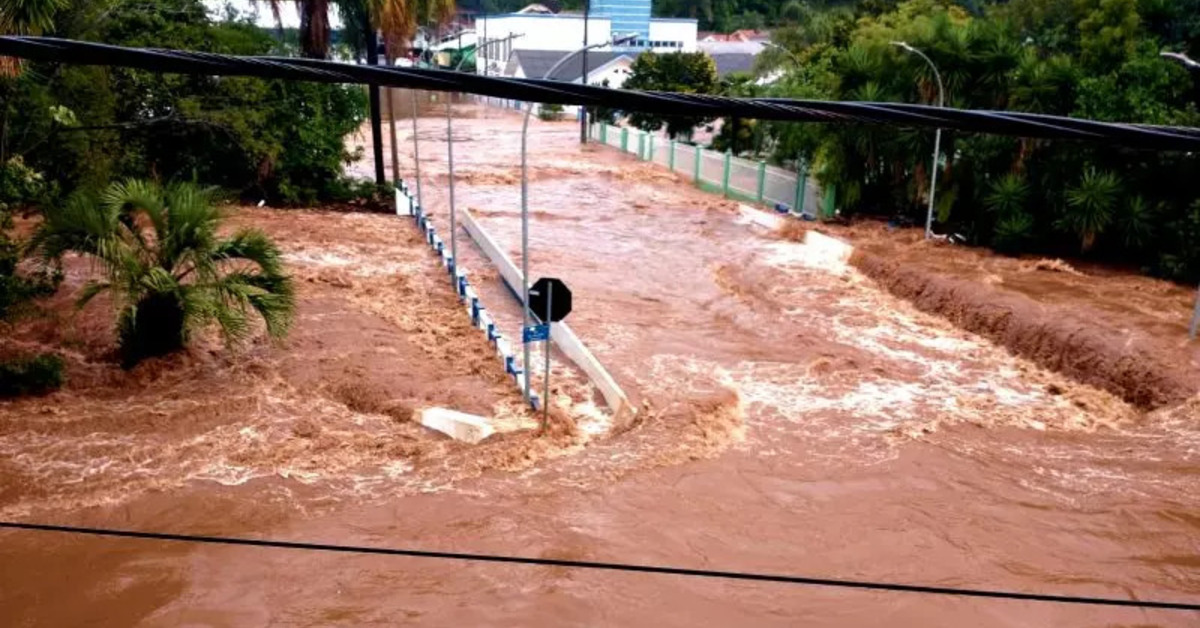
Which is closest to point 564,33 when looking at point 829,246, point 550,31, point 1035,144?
point 550,31

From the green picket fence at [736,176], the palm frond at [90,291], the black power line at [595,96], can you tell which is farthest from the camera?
the green picket fence at [736,176]

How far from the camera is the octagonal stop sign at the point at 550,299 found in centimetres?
996

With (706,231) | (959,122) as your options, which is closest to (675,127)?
(706,231)

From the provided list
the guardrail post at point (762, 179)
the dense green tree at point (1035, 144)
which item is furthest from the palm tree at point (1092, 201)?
the guardrail post at point (762, 179)

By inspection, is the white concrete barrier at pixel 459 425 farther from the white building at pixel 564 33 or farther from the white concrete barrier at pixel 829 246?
the white building at pixel 564 33

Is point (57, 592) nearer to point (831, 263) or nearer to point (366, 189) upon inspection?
point (831, 263)

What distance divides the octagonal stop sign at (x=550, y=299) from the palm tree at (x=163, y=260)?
3.51 metres

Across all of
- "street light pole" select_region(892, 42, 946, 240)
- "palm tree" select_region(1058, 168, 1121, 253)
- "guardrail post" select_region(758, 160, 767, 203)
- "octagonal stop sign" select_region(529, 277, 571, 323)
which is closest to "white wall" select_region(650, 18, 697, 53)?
"guardrail post" select_region(758, 160, 767, 203)

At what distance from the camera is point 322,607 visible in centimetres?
748

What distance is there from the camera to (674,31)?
248ft

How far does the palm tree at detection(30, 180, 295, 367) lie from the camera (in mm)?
10844

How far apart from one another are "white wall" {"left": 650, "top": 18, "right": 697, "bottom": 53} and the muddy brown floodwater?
206ft

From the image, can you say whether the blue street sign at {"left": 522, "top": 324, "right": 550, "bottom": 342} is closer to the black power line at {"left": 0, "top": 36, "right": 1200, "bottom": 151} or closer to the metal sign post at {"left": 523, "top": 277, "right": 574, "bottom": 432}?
the metal sign post at {"left": 523, "top": 277, "right": 574, "bottom": 432}

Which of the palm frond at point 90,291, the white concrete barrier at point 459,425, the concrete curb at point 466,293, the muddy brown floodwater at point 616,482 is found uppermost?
the palm frond at point 90,291
